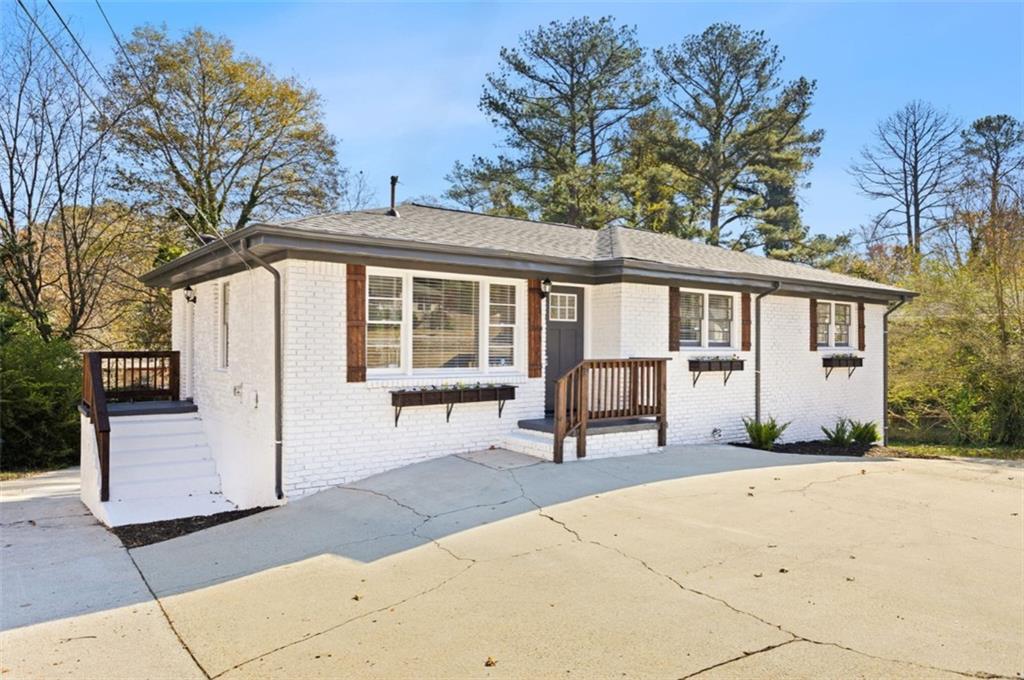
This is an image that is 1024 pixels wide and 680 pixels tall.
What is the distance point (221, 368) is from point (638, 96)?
64.2 feet

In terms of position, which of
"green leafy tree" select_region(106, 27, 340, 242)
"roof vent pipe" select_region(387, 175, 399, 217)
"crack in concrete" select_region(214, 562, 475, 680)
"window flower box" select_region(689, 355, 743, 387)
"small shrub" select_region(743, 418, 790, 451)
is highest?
"green leafy tree" select_region(106, 27, 340, 242)

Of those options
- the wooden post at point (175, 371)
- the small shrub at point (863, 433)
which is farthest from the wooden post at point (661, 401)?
the wooden post at point (175, 371)

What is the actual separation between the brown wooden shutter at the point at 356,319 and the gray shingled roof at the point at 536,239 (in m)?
0.52

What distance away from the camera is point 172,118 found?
20094 millimetres

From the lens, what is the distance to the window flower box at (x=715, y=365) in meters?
Answer: 9.89

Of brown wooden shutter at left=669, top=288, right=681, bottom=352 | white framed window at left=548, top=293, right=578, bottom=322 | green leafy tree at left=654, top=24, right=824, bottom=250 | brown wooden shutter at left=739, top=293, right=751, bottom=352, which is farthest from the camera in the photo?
green leafy tree at left=654, top=24, right=824, bottom=250

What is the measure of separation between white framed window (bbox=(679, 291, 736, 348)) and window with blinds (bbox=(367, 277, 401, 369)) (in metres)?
4.65

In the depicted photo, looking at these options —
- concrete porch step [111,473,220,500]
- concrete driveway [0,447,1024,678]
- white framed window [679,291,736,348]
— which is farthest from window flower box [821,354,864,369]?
concrete porch step [111,473,220,500]

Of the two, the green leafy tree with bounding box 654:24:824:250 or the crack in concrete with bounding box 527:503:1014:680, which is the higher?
the green leafy tree with bounding box 654:24:824:250

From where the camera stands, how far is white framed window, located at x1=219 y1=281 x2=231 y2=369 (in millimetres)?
9227

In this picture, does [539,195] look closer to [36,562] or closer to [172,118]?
[172,118]

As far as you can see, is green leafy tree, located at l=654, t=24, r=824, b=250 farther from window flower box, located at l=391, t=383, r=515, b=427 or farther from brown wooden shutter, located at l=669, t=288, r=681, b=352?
window flower box, located at l=391, t=383, r=515, b=427

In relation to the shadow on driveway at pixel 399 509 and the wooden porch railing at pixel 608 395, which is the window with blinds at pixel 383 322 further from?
the wooden porch railing at pixel 608 395

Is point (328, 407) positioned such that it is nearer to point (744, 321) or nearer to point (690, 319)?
point (690, 319)
